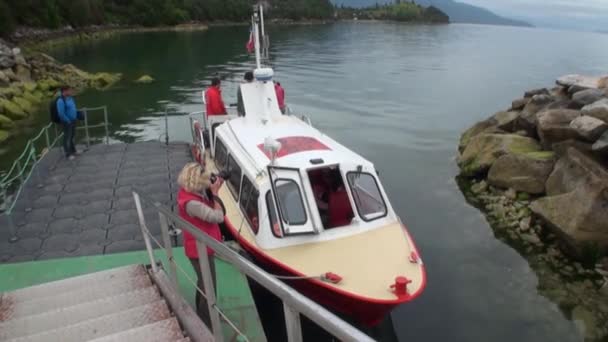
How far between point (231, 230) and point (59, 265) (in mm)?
2956

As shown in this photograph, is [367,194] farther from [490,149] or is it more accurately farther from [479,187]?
[490,149]

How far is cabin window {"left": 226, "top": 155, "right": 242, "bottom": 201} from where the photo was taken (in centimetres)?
955

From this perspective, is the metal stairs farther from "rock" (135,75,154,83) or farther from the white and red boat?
"rock" (135,75,154,83)

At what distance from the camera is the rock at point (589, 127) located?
43.0 feet

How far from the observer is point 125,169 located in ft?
41.4

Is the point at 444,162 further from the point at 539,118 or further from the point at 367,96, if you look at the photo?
the point at 367,96

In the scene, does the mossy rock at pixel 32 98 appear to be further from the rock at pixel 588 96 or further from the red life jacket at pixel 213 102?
the rock at pixel 588 96

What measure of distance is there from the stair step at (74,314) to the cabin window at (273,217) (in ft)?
9.42

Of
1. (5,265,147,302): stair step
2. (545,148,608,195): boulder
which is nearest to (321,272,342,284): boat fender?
(5,265,147,302): stair step

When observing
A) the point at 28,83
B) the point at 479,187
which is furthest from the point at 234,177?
the point at 28,83

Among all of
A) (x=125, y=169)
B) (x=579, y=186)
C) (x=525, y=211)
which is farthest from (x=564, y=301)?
(x=125, y=169)

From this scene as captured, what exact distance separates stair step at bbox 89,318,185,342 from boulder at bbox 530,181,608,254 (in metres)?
10.2

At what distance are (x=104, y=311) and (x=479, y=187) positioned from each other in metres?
14.2

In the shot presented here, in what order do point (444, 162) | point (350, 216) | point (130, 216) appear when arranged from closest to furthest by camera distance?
point (350, 216) < point (130, 216) < point (444, 162)
